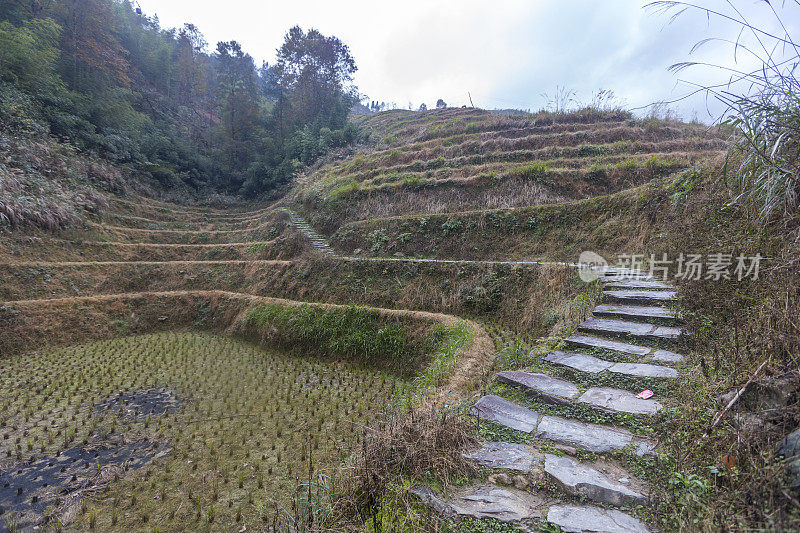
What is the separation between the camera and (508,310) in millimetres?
7641

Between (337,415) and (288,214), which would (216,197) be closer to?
(288,214)

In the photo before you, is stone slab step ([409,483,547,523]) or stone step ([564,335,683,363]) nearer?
stone slab step ([409,483,547,523])

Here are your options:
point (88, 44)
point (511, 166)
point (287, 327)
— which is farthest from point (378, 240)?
point (88, 44)

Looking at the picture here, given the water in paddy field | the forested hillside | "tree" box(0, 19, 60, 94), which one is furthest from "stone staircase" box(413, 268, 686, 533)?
"tree" box(0, 19, 60, 94)

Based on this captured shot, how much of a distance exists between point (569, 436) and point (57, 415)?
7.68m

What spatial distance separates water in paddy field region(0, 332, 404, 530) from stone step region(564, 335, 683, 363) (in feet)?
8.46

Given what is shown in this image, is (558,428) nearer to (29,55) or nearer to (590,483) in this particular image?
(590,483)

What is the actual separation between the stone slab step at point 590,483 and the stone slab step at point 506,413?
1.56 feet

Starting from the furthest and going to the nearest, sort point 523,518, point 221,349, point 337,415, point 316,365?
point 221,349, point 316,365, point 337,415, point 523,518

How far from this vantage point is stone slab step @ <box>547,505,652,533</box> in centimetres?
166

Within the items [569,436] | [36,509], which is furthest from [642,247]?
[36,509]

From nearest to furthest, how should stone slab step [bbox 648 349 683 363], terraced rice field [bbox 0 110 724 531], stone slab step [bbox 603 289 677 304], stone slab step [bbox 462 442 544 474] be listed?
stone slab step [bbox 462 442 544 474], terraced rice field [bbox 0 110 724 531], stone slab step [bbox 648 349 683 363], stone slab step [bbox 603 289 677 304]

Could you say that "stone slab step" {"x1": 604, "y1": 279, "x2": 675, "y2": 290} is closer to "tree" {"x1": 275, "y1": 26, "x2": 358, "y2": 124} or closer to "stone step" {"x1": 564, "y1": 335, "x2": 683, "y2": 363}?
"stone step" {"x1": 564, "y1": 335, "x2": 683, "y2": 363}

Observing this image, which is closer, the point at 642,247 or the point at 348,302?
the point at 642,247
